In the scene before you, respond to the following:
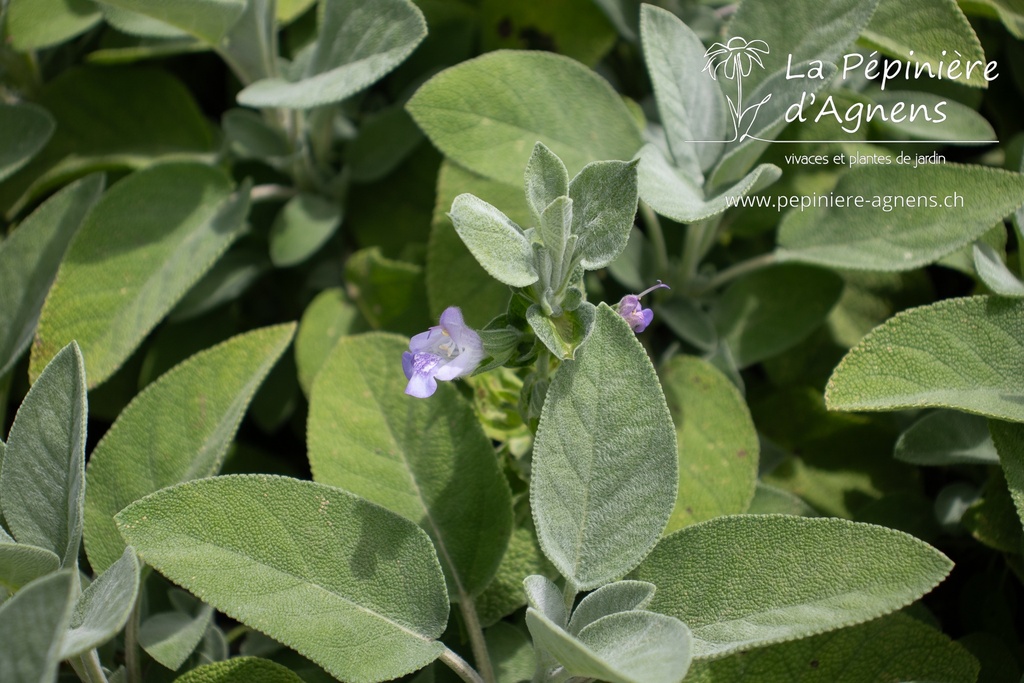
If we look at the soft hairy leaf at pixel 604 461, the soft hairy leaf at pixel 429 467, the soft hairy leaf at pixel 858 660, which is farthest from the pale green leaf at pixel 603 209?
the soft hairy leaf at pixel 858 660

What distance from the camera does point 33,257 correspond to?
1271 millimetres

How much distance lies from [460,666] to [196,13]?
97 centimetres

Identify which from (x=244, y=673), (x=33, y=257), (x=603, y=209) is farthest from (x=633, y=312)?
(x=33, y=257)

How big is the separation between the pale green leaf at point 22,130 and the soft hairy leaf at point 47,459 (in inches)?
25.7

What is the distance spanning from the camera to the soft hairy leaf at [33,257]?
48.7 inches

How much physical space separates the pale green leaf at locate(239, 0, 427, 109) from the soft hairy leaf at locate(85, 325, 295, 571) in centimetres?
39

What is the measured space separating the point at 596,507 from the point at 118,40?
134cm

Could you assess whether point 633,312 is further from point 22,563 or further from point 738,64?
point 22,563

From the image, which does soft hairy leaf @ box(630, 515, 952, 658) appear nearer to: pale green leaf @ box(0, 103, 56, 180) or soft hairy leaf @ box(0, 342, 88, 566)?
soft hairy leaf @ box(0, 342, 88, 566)

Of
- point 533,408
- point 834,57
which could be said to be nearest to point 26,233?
point 533,408

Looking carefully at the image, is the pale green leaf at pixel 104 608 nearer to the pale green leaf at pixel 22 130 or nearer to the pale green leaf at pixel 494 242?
the pale green leaf at pixel 494 242

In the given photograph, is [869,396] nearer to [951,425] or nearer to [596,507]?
[951,425]

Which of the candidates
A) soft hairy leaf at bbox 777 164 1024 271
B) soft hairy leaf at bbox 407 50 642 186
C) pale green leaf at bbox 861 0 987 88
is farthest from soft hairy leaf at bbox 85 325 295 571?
pale green leaf at bbox 861 0 987 88

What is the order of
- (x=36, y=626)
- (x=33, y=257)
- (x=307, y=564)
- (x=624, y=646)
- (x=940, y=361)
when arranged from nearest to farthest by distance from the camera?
(x=36, y=626)
(x=624, y=646)
(x=307, y=564)
(x=940, y=361)
(x=33, y=257)
